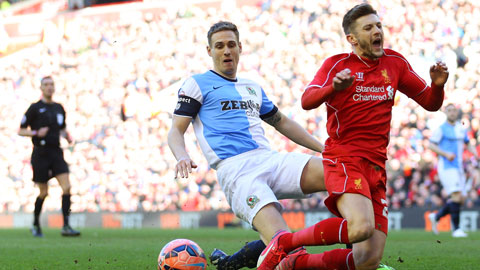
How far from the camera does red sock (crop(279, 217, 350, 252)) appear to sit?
431 cm

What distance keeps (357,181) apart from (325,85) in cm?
63

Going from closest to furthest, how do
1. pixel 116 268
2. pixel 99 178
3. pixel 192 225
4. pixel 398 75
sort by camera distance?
pixel 398 75 < pixel 116 268 < pixel 192 225 < pixel 99 178

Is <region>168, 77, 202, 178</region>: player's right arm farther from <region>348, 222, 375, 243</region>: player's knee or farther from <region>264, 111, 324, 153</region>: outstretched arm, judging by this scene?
<region>348, 222, 375, 243</region>: player's knee

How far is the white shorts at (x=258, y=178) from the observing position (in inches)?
190

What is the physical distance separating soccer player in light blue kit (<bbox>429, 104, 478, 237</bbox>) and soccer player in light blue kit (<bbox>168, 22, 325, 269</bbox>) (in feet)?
21.3

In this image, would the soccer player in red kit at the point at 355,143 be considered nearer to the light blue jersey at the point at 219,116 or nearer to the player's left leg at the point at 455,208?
the light blue jersey at the point at 219,116

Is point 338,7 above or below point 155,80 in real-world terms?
above

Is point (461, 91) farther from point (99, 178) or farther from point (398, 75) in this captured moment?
point (398, 75)

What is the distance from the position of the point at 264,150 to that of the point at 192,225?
39.1ft

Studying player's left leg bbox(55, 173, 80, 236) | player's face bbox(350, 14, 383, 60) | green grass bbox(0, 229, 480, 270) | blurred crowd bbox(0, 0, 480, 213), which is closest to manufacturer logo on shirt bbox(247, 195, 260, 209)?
player's face bbox(350, 14, 383, 60)

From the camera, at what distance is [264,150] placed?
512 centimetres

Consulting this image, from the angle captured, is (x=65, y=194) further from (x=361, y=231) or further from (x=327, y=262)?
(x=361, y=231)

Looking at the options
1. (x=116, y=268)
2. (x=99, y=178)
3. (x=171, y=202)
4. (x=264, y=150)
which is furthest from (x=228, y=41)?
(x=99, y=178)

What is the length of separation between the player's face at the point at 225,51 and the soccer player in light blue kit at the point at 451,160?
6767 mm
